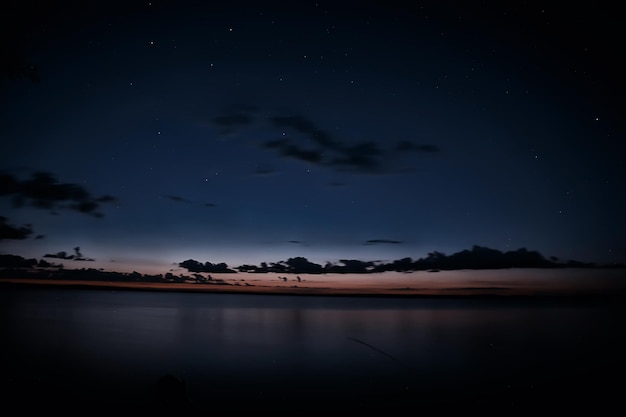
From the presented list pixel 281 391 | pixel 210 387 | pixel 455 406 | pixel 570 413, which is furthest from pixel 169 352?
pixel 570 413

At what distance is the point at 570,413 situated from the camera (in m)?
11.1

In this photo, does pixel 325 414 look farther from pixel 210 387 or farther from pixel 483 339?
pixel 483 339

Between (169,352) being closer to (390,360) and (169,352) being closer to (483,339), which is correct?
(390,360)

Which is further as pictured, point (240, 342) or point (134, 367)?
point (240, 342)

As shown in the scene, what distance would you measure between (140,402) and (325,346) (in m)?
19.4

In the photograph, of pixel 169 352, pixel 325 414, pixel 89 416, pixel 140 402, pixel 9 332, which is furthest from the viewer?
pixel 9 332

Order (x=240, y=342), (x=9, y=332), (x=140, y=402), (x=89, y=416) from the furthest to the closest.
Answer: (x=240, y=342), (x=9, y=332), (x=140, y=402), (x=89, y=416)

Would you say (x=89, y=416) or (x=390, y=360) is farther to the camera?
(x=390, y=360)

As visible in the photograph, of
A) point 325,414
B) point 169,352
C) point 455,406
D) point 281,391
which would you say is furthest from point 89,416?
point 169,352

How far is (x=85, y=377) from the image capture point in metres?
18.0

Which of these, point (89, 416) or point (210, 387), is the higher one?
point (89, 416)

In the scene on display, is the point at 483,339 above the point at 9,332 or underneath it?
underneath

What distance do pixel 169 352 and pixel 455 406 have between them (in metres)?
20.8

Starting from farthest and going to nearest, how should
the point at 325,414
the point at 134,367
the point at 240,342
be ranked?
the point at 240,342 → the point at 134,367 → the point at 325,414
